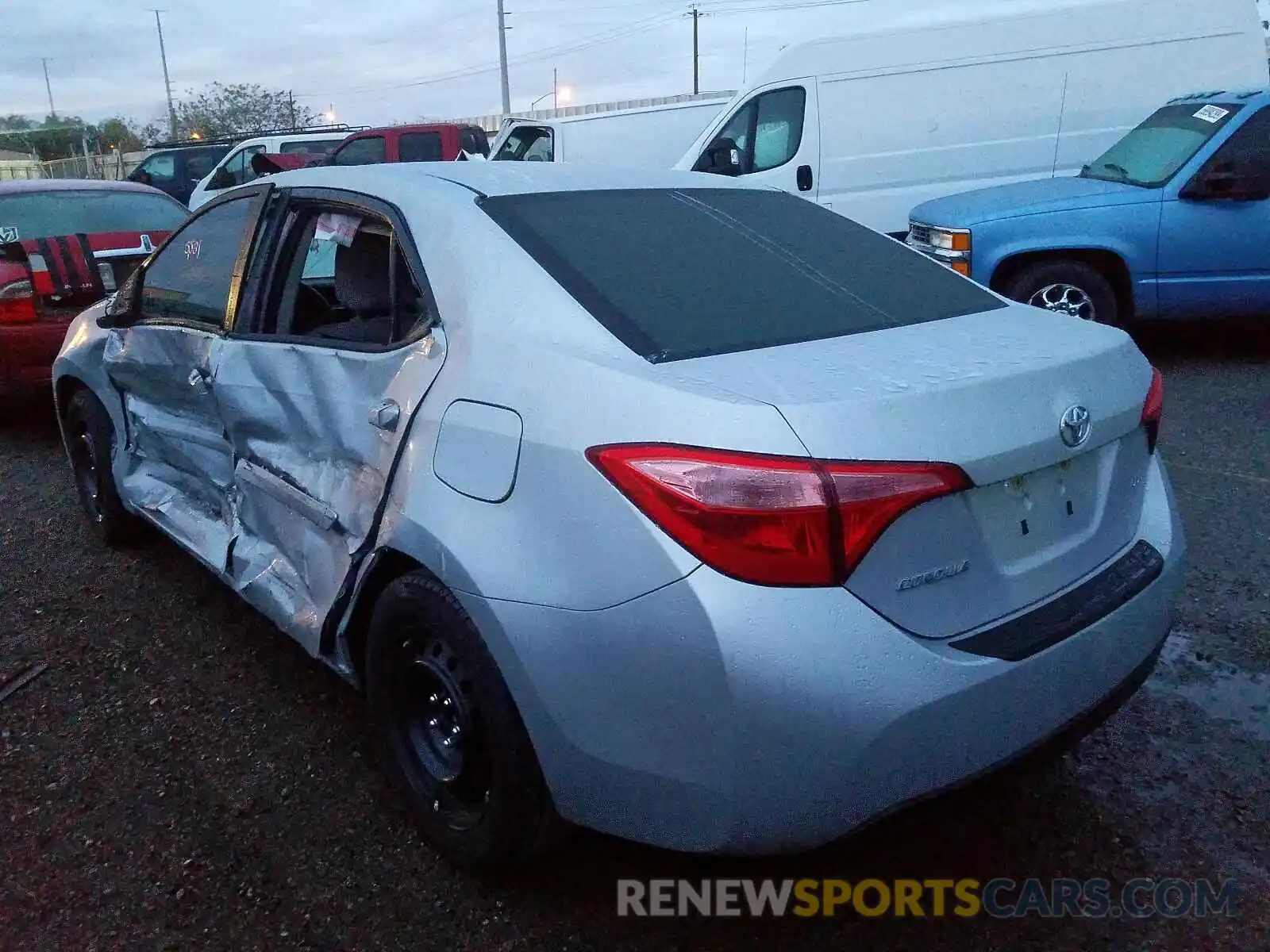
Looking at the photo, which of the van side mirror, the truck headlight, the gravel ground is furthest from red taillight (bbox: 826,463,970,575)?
the van side mirror

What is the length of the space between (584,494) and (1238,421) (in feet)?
16.8

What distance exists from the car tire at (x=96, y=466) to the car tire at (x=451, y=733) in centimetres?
233

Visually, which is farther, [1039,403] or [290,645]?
[290,645]

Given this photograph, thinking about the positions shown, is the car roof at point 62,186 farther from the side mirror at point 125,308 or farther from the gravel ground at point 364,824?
→ the gravel ground at point 364,824

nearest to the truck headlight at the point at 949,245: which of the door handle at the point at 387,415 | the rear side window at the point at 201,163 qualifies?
the door handle at the point at 387,415

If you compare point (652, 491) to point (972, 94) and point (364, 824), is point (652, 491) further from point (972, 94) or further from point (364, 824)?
point (972, 94)

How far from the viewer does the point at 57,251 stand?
605 centimetres

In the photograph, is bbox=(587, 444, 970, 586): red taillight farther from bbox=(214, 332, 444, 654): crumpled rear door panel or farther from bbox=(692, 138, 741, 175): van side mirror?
bbox=(692, 138, 741, 175): van side mirror

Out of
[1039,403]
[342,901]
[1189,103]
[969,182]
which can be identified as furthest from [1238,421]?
[342,901]

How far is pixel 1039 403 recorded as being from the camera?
1.99 meters

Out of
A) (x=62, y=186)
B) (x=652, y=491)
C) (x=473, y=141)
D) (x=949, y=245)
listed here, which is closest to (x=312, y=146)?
(x=473, y=141)

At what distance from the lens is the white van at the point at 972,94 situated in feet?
27.3

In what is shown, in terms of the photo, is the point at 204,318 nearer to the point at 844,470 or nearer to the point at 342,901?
the point at 342,901

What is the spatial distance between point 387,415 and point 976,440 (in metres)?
1.29
